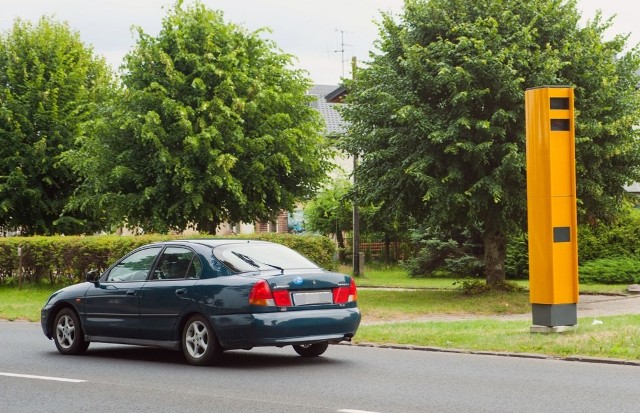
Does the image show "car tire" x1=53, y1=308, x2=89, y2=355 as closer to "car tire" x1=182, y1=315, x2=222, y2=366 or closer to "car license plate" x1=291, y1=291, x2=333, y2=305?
"car tire" x1=182, y1=315, x2=222, y2=366

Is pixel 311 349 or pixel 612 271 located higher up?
pixel 612 271

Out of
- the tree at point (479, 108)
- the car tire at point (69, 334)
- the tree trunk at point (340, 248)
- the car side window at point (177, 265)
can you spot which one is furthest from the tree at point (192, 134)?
the car side window at point (177, 265)

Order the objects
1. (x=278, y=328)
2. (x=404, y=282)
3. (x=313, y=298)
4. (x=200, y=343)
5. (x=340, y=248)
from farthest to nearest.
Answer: (x=340, y=248) < (x=404, y=282) < (x=200, y=343) < (x=313, y=298) < (x=278, y=328)

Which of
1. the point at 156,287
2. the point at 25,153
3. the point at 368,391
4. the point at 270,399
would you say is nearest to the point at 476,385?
the point at 368,391

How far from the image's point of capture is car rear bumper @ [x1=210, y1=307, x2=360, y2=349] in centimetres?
1235

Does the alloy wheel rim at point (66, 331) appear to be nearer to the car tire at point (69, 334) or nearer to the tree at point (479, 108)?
the car tire at point (69, 334)

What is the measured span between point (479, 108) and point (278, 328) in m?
13.0

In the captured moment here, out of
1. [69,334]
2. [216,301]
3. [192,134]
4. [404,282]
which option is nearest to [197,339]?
[216,301]

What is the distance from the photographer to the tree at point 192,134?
108 ft

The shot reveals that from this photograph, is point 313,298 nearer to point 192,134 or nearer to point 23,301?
point 23,301

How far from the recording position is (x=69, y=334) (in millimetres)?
14664

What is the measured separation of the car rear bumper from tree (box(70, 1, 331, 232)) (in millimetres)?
19857

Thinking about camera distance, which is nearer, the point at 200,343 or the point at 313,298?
the point at 313,298

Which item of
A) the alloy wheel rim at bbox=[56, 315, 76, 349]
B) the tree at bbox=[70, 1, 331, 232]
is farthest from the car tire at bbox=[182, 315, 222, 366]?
the tree at bbox=[70, 1, 331, 232]
